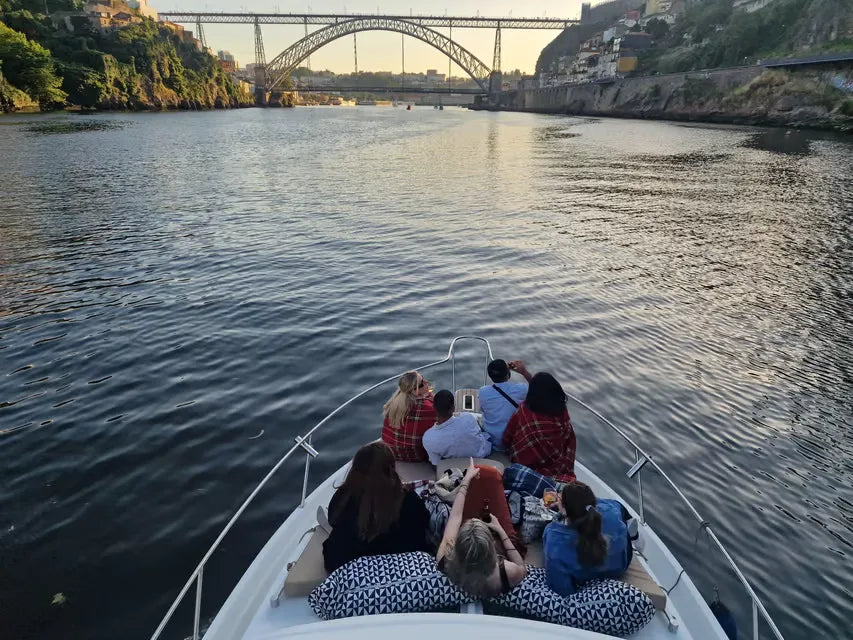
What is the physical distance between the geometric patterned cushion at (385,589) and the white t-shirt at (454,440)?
175cm

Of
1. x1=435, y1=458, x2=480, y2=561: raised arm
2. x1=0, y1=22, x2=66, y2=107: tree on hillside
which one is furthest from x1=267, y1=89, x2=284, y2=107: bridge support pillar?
x1=435, y1=458, x2=480, y2=561: raised arm

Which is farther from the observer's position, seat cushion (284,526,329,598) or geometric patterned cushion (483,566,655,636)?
seat cushion (284,526,329,598)

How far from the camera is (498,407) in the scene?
5.87 meters

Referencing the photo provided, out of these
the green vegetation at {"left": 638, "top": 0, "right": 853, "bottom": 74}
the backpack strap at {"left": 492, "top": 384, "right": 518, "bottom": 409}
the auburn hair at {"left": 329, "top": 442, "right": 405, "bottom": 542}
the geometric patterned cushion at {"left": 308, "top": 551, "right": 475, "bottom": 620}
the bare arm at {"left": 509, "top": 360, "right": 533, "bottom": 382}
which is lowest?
the bare arm at {"left": 509, "top": 360, "right": 533, "bottom": 382}

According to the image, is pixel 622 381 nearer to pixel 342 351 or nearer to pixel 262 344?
pixel 342 351

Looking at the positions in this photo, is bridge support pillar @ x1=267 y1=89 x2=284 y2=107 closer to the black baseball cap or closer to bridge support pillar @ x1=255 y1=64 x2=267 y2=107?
bridge support pillar @ x1=255 y1=64 x2=267 y2=107

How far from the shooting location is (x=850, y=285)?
15.2 m

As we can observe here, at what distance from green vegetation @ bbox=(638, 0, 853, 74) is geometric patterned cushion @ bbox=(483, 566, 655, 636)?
92238 millimetres

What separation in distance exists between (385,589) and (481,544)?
695mm

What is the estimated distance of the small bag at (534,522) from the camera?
4388 mm

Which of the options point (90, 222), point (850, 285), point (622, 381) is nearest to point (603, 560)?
point (622, 381)

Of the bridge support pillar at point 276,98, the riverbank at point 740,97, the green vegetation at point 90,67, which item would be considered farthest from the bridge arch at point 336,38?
the riverbank at point 740,97

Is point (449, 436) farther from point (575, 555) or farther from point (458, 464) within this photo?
point (575, 555)

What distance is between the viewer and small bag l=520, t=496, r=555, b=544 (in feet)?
14.4
